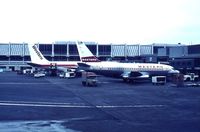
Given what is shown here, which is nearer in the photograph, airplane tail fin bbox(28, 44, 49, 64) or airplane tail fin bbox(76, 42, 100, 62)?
airplane tail fin bbox(76, 42, 100, 62)

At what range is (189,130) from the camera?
20.3 metres

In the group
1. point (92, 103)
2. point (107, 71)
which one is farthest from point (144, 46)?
point (92, 103)

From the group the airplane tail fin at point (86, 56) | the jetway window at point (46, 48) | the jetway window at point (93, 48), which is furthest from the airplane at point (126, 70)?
the jetway window at point (46, 48)

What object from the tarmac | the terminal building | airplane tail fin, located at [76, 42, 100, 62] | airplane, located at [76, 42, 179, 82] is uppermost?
the terminal building

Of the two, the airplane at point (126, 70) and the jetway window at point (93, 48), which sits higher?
the jetway window at point (93, 48)

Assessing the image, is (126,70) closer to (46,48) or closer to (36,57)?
(36,57)

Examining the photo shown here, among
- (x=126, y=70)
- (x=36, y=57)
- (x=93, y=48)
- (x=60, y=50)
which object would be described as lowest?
(x=126, y=70)

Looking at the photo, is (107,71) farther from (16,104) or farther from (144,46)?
(144,46)

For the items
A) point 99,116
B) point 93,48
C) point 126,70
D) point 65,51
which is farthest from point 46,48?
point 99,116

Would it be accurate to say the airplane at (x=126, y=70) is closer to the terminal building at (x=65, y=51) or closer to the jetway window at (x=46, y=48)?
the terminal building at (x=65, y=51)

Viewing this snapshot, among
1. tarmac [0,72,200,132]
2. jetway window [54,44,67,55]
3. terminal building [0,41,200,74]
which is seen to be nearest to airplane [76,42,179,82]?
tarmac [0,72,200,132]

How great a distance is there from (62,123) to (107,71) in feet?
150

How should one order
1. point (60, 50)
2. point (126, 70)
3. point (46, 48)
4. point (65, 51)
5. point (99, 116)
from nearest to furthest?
point (99, 116) < point (126, 70) < point (65, 51) < point (60, 50) < point (46, 48)

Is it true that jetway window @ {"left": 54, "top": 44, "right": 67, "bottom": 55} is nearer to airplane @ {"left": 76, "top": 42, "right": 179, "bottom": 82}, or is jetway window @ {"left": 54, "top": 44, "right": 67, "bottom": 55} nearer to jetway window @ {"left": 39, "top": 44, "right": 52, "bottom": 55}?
jetway window @ {"left": 39, "top": 44, "right": 52, "bottom": 55}
